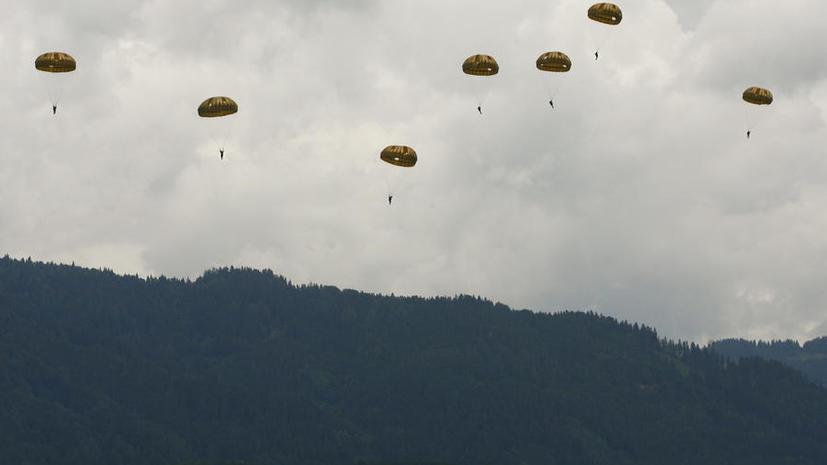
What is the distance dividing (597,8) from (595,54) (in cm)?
1439

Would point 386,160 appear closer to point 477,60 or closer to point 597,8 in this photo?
point 477,60

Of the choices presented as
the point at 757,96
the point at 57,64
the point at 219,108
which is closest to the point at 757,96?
the point at 757,96

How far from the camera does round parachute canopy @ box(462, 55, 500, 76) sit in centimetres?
17000

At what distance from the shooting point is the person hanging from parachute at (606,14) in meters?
169

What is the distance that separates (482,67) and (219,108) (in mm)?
32174

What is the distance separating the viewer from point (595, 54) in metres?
158

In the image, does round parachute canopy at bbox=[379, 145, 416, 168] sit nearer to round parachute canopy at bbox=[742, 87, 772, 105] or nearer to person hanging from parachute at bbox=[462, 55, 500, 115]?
person hanging from parachute at bbox=[462, 55, 500, 115]

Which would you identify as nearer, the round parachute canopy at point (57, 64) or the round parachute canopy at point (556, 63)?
the round parachute canopy at point (57, 64)

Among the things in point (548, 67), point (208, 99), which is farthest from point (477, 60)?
point (208, 99)

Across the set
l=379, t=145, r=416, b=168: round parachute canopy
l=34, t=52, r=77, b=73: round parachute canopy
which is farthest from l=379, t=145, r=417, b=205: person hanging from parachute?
l=34, t=52, r=77, b=73: round parachute canopy

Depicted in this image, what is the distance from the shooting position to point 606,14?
16938 centimetres

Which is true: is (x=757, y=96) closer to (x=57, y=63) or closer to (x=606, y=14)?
(x=606, y=14)

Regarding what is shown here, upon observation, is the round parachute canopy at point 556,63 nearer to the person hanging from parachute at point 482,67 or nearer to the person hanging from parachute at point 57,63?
the person hanging from parachute at point 482,67

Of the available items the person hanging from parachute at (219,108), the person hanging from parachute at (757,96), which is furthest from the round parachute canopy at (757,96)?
the person hanging from parachute at (219,108)
